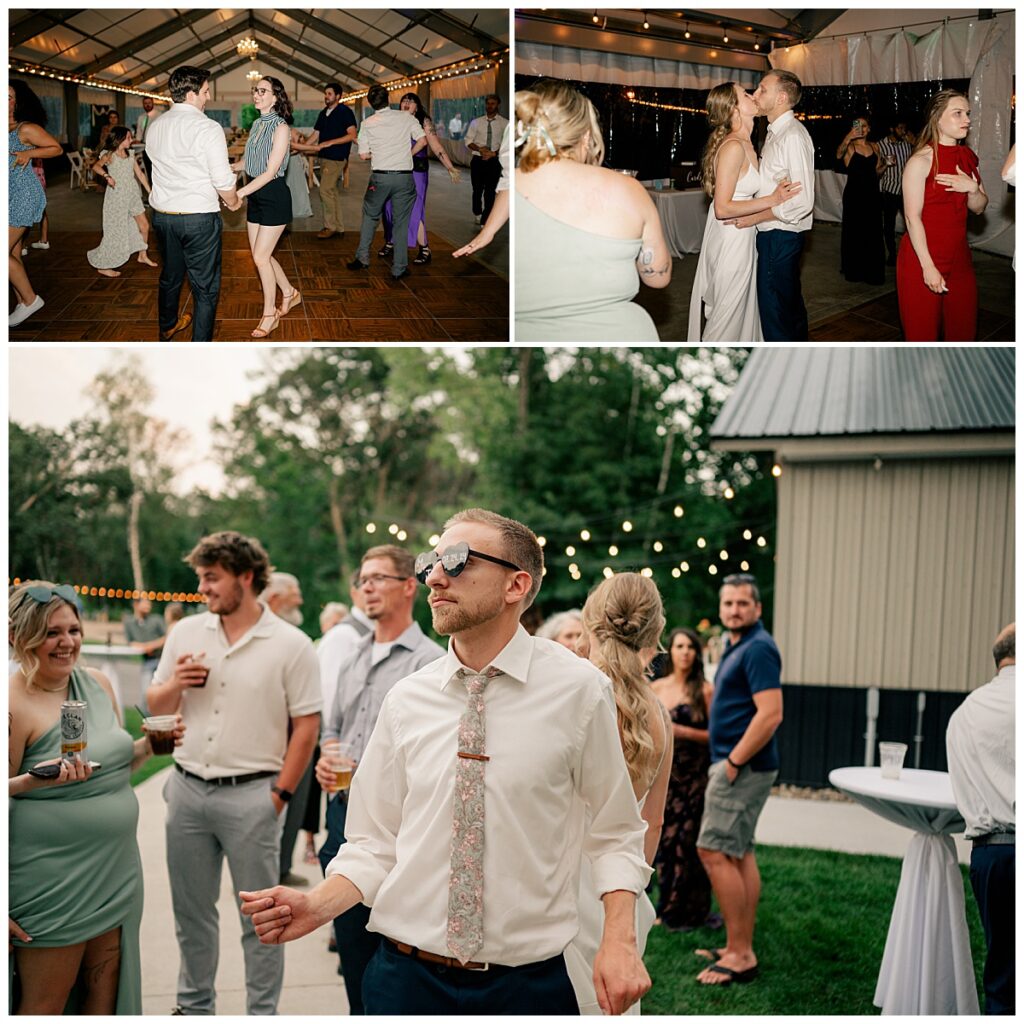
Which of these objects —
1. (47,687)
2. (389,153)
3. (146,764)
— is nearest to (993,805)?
(47,687)

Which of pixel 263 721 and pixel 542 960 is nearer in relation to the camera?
pixel 542 960

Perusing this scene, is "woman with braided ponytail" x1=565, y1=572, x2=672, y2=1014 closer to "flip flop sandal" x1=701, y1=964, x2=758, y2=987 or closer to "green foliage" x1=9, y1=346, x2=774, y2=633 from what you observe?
"flip flop sandal" x1=701, y1=964, x2=758, y2=987

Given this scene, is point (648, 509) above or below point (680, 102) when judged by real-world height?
below

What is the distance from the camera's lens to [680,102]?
4.21 meters

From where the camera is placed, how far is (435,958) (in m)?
1.97

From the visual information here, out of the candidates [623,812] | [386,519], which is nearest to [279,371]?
[386,519]

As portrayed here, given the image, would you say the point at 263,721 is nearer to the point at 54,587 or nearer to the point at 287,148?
the point at 54,587

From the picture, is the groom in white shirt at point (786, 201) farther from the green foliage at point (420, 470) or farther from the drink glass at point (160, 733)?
the green foliage at point (420, 470)

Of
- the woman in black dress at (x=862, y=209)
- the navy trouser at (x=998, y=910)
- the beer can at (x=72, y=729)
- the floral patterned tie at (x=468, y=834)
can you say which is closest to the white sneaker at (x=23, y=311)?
the beer can at (x=72, y=729)

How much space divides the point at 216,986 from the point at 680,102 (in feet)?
12.0

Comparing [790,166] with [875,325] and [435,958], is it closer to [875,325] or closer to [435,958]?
[875,325]

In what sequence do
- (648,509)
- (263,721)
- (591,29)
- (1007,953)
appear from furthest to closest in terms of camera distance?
(648,509) → (591,29) → (263,721) → (1007,953)

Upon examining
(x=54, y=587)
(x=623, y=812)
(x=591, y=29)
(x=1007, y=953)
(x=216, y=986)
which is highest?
(x=591, y=29)

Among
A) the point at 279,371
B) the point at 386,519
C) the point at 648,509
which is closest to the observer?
the point at 648,509
